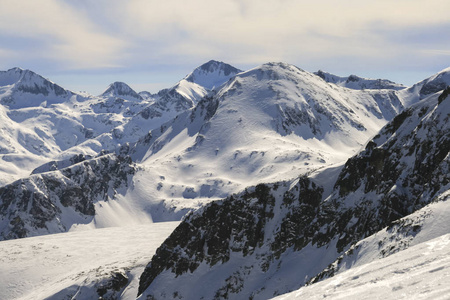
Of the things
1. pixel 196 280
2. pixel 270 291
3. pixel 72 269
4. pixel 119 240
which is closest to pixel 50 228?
pixel 119 240

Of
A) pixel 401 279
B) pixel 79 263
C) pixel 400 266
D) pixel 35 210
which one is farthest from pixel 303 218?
pixel 35 210

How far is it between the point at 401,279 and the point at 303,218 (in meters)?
42.8

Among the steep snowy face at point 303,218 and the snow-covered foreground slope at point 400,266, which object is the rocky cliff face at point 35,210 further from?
the snow-covered foreground slope at point 400,266

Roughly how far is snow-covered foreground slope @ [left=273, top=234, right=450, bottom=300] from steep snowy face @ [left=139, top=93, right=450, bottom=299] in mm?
20048

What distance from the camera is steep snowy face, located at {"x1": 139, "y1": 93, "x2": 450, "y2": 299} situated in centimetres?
5288

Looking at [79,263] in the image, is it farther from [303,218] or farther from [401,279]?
[401,279]

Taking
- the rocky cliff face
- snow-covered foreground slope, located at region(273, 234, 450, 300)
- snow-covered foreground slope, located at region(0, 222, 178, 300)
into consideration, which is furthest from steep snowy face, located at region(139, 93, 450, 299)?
the rocky cliff face

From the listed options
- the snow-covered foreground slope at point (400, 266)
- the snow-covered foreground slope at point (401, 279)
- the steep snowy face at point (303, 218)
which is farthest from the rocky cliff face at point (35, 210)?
the snow-covered foreground slope at point (401, 279)

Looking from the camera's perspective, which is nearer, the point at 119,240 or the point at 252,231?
the point at 252,231

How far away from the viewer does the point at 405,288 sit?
20922 millimetres

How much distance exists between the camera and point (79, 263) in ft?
316

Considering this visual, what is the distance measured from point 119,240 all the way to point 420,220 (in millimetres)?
89481

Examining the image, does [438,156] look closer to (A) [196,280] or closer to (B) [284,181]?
(B) [284,181]

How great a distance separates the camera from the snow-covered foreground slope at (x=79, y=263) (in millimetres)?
75062
